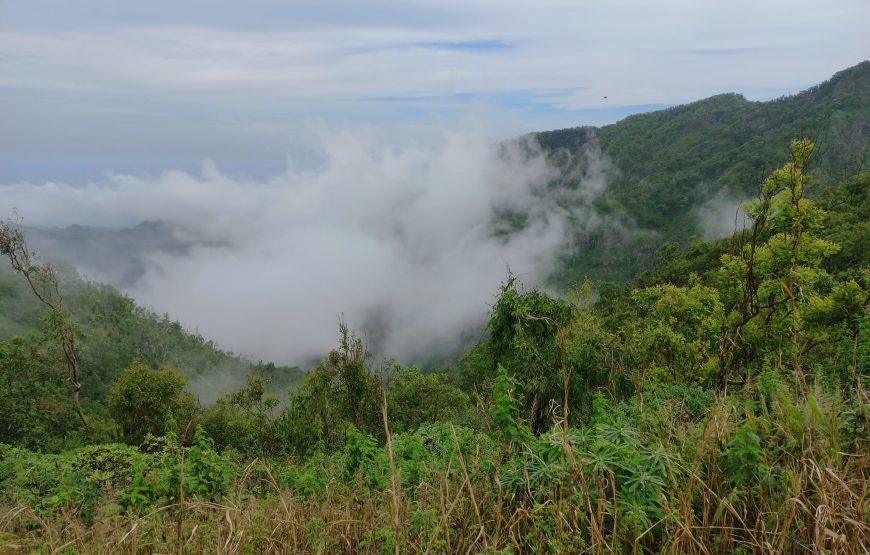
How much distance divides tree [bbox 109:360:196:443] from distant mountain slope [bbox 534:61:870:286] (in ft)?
323

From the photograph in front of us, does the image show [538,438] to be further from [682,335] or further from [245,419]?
[245,419]

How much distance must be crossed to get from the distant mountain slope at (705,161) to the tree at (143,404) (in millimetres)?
98460

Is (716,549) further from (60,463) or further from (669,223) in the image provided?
(669,223)

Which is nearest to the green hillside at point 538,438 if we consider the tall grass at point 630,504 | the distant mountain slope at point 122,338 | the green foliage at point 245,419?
the tall grass at point 630,504

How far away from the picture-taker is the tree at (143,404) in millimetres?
21234

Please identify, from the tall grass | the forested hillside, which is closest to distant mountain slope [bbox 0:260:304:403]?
the forested hillside

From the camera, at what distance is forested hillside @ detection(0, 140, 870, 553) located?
7.04 ft

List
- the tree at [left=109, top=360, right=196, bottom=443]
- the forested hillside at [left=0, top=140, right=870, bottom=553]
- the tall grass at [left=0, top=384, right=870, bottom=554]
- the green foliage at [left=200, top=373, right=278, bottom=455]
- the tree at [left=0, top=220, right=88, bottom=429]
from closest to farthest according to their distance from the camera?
1. the tall grass at [left=0, top=384, right=870, bottom=554]
2. the forested hillside at [left=0, top=140, right=870, bottom=553]
3. the green foliage at [left=200, top=373, right=278, bottom=455]
4. the tree at [left=109, top=360, right=196, bottom=443]
5. the tree at [left=0, top=220, right=88, bottom=429]

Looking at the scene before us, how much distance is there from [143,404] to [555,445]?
23.2 metres

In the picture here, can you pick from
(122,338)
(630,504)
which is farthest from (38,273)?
(122,338)

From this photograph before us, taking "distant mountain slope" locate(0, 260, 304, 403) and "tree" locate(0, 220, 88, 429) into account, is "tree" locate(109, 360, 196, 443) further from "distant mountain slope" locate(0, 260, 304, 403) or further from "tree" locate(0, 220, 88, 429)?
"distant mountain slope" locate(0, 260, 304, 403)

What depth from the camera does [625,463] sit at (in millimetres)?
2314

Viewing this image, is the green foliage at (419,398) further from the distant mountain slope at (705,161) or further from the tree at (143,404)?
the distant mountain slope at (705,161)

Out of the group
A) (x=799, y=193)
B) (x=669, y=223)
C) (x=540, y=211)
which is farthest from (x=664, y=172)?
(x=799, y=193)
